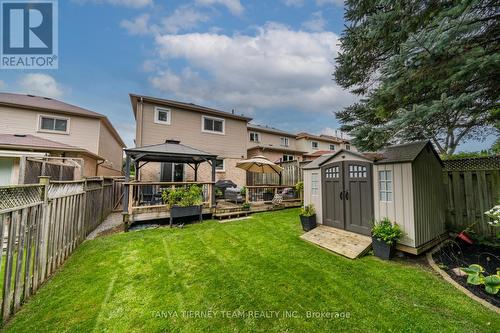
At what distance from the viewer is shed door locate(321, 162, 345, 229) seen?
19.0 ft

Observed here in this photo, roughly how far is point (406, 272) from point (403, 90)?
12.3 feet

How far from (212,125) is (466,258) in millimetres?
13201

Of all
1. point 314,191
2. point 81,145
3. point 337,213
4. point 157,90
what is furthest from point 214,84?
point 337,213

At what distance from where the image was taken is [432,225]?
4734mm

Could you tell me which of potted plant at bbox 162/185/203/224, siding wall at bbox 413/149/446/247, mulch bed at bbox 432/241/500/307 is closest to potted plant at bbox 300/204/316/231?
siding wall at bbox 413/149/446/247

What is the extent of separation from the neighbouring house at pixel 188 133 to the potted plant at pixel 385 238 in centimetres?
1035

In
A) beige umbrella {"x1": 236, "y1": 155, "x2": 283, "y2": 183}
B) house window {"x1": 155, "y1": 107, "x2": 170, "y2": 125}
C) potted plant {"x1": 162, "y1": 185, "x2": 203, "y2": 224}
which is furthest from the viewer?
house window {"x1": 155, "y1": 107, "x2": 170, "y2": 125}

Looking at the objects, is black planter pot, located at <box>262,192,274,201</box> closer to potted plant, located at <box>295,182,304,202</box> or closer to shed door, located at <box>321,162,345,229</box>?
potted plant, located at <box>295,182,304,202</box>

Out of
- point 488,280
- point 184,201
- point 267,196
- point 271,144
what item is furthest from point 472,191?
point 271,144

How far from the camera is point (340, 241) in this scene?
509 centimetres

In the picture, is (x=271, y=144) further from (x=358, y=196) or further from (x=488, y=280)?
(x=488, y=280)

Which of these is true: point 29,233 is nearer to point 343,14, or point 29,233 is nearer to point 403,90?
point 403,90

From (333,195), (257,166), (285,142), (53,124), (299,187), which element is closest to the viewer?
(333,195)

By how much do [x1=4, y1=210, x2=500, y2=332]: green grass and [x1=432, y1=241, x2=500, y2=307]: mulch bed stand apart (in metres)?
0.39
